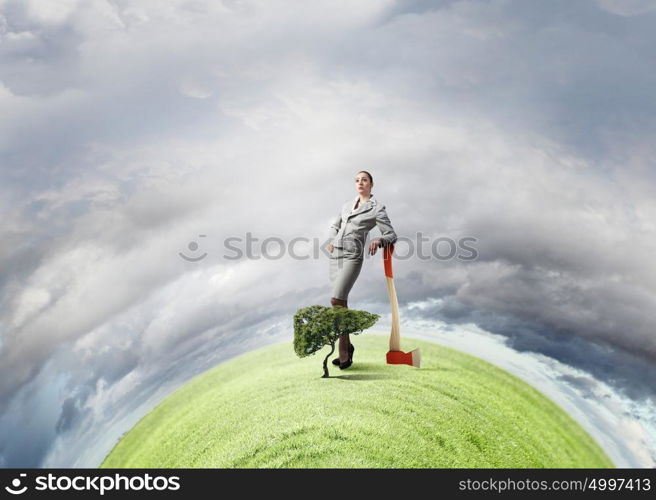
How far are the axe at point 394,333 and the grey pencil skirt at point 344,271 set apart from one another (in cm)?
45

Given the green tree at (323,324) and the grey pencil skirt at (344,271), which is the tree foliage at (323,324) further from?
the grey pencil skirt at (344,271)

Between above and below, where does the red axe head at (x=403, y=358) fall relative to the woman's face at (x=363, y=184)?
below

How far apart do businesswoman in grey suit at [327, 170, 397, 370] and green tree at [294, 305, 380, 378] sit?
597mm

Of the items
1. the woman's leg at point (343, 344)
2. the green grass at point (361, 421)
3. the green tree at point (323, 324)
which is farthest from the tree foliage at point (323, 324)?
the green grass at point (361, 421)

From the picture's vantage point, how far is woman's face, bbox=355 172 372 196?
30.5 ft

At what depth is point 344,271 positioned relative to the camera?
913 cm

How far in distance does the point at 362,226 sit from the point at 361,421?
127 inches

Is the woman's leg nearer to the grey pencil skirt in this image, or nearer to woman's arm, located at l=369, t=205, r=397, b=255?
the grey pencil skirt

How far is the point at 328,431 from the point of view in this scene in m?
6.86

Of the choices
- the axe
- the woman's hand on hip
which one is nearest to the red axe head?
the axe

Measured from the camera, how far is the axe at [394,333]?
359 inches

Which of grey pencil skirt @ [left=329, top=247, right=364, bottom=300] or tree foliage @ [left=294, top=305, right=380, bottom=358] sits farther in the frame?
grey pencil skirt @ [left=329, top=247, right=364, bottom=300]
